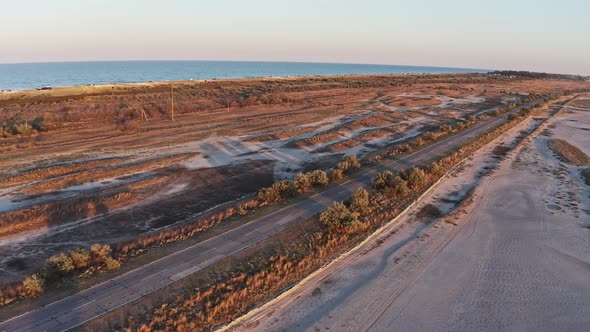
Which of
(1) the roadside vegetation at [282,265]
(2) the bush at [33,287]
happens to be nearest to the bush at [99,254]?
(2) the bush at [33,287]

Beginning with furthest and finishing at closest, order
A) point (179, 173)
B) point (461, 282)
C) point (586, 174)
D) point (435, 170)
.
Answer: point (586, 174) < point (179, 173) < point (435, 170) < point (461, 282)

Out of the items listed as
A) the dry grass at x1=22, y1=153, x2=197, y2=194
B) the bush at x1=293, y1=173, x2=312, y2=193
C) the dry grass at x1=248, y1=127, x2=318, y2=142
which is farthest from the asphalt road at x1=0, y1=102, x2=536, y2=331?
the dry grass at x1=248, y1=127, x2=318, y2=142

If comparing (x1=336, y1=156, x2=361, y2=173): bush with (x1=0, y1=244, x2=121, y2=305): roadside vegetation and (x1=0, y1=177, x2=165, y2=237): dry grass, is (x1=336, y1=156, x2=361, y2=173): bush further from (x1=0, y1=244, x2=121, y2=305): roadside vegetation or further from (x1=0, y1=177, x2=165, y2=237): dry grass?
(x1=0, y1=244, x2=121, y2=305): roadside vegetation

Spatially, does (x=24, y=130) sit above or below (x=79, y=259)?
below

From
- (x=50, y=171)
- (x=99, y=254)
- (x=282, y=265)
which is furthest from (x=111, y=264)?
(x=50, y=171)

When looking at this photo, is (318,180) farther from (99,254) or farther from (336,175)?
(99,254)
